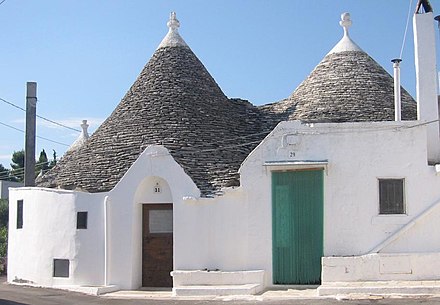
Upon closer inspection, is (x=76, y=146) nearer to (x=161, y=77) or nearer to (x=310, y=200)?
(x=161, y=77)

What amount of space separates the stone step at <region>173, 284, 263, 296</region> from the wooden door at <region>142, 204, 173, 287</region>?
175 cm

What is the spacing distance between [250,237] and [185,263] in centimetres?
177

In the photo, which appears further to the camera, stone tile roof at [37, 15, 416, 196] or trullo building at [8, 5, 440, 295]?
stone tile roof at [37, 15, 416, 196]

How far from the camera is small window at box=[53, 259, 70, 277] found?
17.6 m

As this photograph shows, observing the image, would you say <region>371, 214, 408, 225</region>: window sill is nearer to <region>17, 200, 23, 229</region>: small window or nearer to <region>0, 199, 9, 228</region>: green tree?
<region>17, 200, 23, 229</region>: small window

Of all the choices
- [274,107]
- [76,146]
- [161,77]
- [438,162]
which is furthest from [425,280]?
[76,146]

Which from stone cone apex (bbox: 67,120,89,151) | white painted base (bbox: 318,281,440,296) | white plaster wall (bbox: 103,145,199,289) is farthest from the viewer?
stone cone apex (bbox: 67,120,89,151)

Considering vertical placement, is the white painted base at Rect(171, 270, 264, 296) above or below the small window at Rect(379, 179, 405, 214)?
below

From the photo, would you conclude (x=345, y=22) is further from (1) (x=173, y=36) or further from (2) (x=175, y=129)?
(2) (x=175, y=129)

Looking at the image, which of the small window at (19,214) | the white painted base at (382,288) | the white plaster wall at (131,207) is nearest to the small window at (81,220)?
the white plaster wall at (131,207)

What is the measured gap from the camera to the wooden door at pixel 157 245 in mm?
17188

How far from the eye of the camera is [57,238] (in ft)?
58.1

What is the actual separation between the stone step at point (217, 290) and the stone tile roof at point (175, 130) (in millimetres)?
2485

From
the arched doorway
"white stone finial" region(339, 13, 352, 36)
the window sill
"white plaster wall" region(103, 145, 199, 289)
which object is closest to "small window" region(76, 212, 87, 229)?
"white plaster wall" region(103, 145, 199, 289)
